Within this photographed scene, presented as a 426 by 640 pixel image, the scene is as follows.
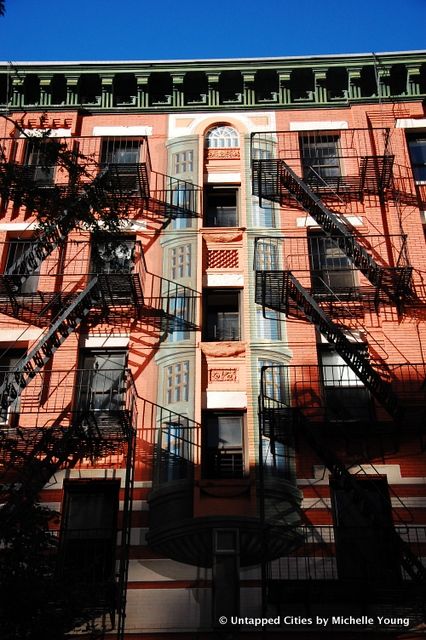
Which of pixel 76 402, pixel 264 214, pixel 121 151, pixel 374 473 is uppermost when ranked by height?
pixel 121 151

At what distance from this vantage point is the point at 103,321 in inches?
787

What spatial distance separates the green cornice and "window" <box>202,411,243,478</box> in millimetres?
10855

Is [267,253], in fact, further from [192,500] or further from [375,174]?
[192,500]

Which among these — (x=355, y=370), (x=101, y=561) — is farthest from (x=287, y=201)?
(x=101, y=561)

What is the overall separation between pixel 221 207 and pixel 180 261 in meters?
2.73

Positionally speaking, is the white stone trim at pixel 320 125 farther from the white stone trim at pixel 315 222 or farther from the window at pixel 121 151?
the window at pixel 121 151

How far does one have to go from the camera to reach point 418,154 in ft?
76.8

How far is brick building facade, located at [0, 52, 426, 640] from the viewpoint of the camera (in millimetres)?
15398

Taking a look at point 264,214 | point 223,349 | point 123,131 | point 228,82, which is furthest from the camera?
point 228,82

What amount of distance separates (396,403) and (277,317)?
4170 mm

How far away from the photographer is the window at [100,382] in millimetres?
18672

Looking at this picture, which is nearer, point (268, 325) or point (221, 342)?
point (221, 342)

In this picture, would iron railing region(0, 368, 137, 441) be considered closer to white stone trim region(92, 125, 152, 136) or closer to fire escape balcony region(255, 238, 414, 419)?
fire escape balcony region(255, 238, 414, 419)

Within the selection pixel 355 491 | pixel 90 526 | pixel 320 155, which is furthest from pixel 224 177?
pixel 90 526
